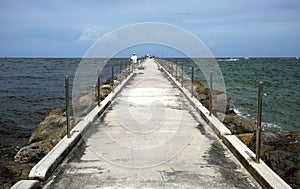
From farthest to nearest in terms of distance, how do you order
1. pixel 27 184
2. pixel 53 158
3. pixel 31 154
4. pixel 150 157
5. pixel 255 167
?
pixel 31 154
pixel 150 157
pixel 53 158
pixel 255 167
pixel 27 184

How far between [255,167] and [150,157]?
165 centimetres

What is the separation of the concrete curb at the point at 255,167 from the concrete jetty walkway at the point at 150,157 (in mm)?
95

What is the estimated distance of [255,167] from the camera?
4816mm

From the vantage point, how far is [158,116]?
8773mm

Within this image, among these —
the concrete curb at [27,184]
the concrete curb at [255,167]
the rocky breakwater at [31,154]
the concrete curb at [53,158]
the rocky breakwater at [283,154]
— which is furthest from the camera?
the rocky breakwater at [31,154]

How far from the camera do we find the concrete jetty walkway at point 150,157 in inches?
184

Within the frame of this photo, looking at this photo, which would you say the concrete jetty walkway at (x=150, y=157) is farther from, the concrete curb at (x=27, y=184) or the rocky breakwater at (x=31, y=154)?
the rocky breakwater at (x=31, y=154)

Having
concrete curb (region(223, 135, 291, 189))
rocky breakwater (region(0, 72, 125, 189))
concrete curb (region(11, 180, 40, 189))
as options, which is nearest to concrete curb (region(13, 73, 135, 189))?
concrete curb (region(11, 180, 40, 189))

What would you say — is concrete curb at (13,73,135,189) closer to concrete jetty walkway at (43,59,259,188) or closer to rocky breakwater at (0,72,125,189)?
concrete jetty walkway at (43,59,259,188)

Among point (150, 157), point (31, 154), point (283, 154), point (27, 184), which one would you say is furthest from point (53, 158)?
point (283, 154)

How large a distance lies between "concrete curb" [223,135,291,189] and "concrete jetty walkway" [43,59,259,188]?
0.10 meters

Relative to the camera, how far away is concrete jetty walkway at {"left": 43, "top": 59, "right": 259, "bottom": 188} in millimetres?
4672

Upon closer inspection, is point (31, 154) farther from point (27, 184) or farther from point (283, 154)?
point (283, 154)

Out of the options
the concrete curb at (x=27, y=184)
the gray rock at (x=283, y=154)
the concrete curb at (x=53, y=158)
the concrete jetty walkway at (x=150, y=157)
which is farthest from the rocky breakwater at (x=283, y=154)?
the concrete curb at (x=27, y=184)
